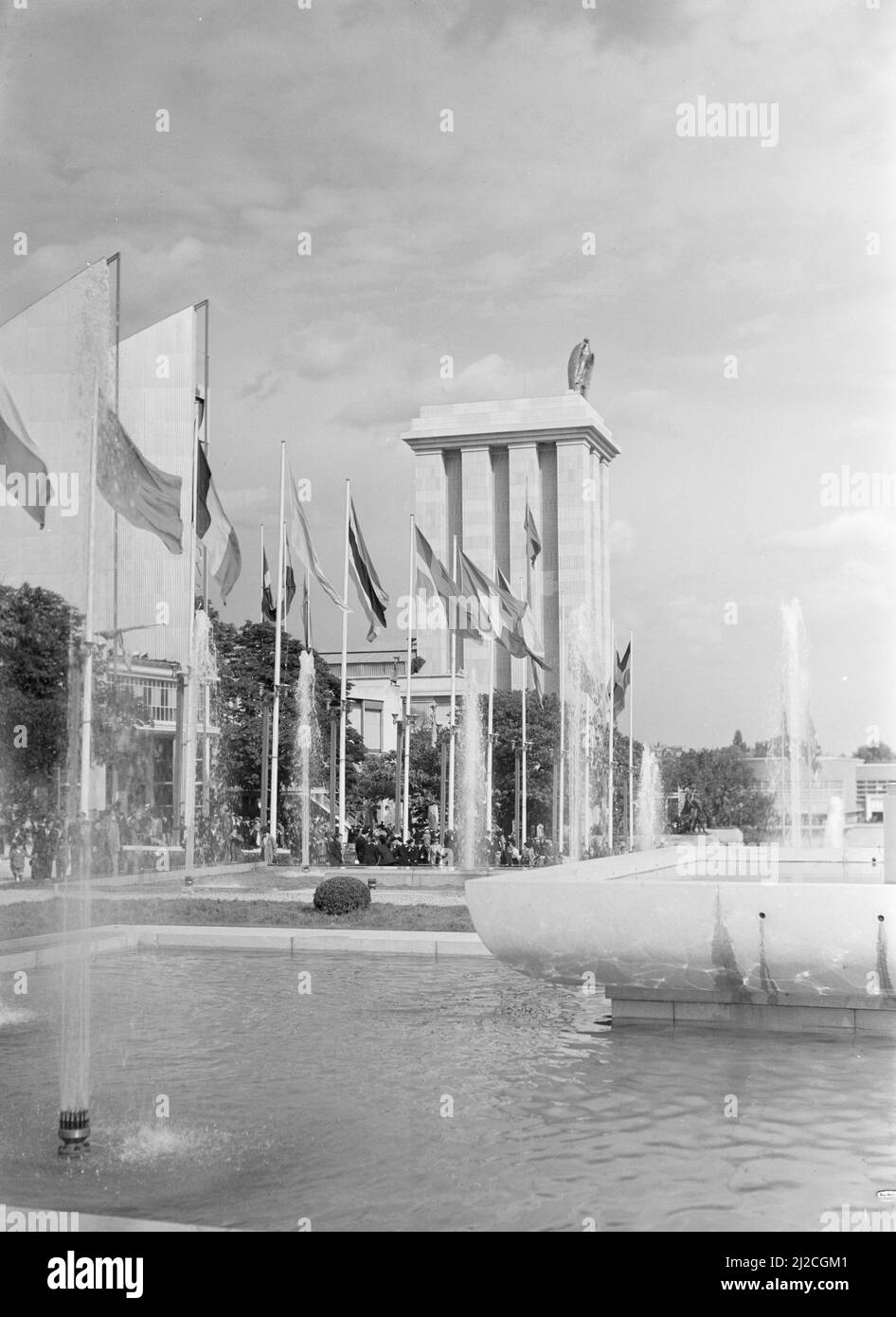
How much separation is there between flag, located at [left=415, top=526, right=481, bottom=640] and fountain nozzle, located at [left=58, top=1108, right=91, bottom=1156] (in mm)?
27390

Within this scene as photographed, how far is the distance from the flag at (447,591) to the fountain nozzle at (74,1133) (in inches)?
1078

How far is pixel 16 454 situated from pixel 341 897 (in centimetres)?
666

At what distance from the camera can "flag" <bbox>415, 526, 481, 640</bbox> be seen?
114ft

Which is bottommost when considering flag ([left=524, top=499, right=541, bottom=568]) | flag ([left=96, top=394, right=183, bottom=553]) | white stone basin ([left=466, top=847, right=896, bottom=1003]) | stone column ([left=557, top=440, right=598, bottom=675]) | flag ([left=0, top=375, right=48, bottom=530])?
white stone basin ([left=466, top=847, right=896, bottom=1003])

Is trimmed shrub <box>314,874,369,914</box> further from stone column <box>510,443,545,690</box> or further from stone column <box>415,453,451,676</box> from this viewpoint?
stone column <box>415,453,451,676</box>

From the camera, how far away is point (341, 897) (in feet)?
57.0

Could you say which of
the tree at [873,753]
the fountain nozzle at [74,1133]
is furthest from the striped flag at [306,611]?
the tree at [873,753]

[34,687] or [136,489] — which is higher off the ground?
[136,489]

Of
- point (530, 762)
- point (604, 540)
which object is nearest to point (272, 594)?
point (530, 762)

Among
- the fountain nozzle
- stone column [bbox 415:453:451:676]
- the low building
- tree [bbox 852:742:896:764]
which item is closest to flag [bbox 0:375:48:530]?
the fountain nozzle

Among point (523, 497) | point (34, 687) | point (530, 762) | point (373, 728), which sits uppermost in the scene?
point (523, 497)

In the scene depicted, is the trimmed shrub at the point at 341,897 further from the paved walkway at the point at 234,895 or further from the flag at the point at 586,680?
the flag at the point at 586,680

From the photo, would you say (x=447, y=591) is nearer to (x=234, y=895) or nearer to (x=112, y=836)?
(x=234, y=895)
